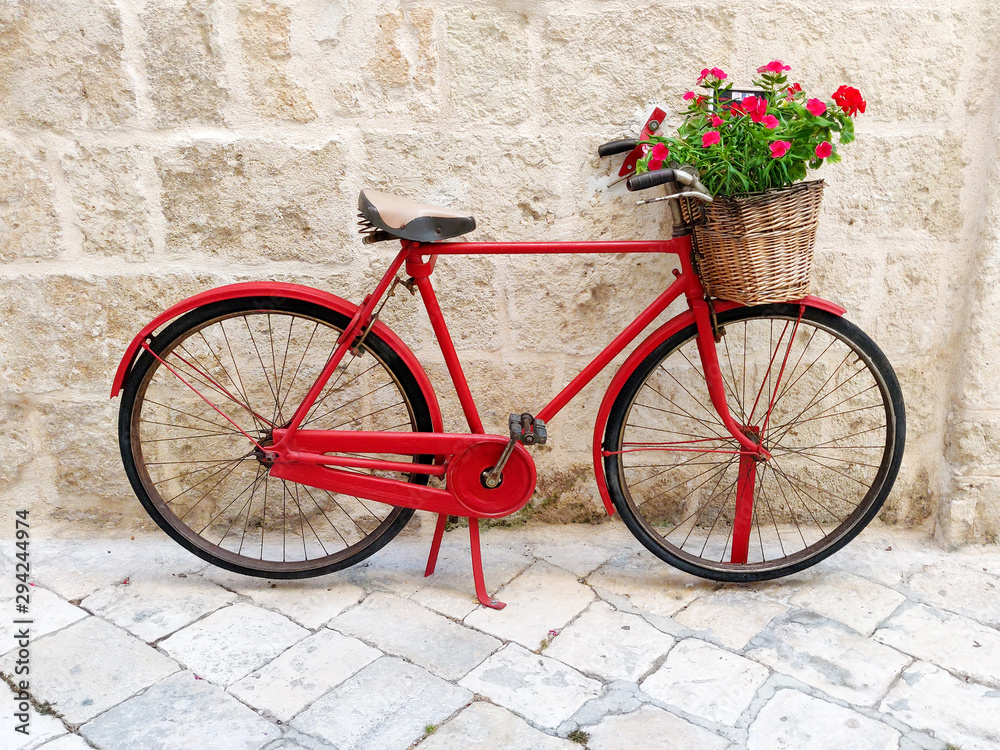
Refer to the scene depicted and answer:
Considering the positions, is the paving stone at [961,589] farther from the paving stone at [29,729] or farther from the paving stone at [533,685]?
the paving stone at [29,729]

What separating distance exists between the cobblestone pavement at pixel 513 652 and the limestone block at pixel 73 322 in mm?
634

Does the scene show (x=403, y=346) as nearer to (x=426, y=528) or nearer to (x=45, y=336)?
(x=426, y=528)

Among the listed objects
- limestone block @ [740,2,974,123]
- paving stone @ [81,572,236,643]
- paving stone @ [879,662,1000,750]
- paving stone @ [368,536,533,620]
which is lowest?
paving stone @ [879,662,1000,750]

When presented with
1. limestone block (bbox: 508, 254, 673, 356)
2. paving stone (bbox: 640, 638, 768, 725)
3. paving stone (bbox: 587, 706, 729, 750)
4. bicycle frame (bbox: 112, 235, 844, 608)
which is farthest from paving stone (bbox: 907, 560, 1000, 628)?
limestone block (bbox: 508, 254, 673, 356)

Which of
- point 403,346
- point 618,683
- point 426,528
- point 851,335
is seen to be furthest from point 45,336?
point 851,335

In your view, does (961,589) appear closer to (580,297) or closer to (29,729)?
(580,297)

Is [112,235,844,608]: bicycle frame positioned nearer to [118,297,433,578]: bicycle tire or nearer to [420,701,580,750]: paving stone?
[118,297,433,578]: bicycle tire

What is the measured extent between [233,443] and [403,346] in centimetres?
88

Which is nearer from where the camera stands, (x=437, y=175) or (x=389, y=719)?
(x=389, y=719)

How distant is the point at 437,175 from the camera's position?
8.64ft

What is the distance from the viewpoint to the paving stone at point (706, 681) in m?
2.09

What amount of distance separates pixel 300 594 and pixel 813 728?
1581mm

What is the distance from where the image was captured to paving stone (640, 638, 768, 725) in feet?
6.86

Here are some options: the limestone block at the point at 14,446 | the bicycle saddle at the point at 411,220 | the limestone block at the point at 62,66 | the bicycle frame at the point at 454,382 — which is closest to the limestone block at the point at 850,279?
the bicycle frame at the point at 454,382
